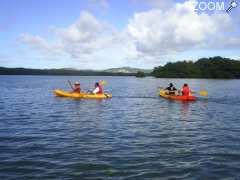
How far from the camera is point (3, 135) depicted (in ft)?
51.9

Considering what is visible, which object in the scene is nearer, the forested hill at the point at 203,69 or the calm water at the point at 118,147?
the calm water at the point at 118,147

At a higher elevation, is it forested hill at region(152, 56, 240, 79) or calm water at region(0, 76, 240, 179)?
forested hill at region(152, 56, 240, 79)

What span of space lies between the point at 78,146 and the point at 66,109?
13.4m

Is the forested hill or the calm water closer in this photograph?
the calm water

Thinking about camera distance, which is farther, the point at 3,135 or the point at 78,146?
the point at 3,135

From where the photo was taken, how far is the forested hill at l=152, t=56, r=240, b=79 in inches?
5915

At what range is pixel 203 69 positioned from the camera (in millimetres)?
160000

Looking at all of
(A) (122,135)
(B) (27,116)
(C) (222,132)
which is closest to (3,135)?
(A) (122,135)

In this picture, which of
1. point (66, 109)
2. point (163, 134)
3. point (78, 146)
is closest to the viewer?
point (78, 146)

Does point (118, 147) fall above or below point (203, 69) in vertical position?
below

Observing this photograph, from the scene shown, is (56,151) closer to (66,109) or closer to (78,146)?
(78,146)

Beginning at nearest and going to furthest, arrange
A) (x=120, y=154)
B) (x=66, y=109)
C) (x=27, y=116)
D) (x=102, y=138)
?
(x=120, y=154) → (x=102, y=138) → (x=27, y=116) → (x=66, y=109)

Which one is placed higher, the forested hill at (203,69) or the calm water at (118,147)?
the forested hill at (203,69)

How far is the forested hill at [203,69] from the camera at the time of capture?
15025 cm
